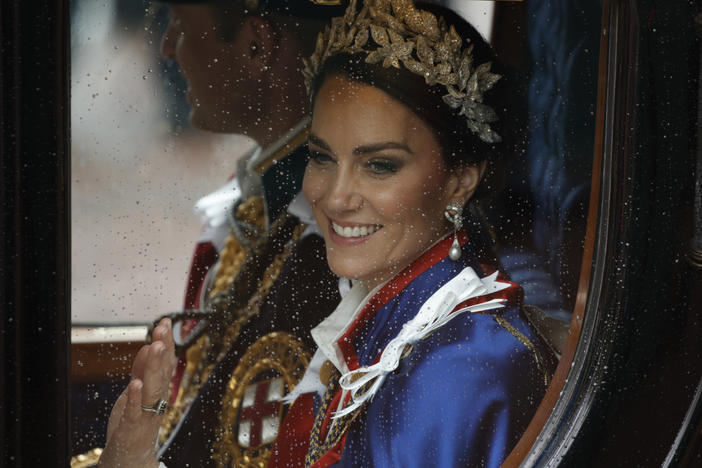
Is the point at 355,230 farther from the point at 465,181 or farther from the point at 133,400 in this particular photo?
the point at 133,400

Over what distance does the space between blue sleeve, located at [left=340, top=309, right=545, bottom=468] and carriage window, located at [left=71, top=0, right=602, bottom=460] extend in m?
0.06

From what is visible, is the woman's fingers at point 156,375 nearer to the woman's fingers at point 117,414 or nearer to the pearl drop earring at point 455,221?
the woman's fingers at point 117,414

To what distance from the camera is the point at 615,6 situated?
21.4 inches

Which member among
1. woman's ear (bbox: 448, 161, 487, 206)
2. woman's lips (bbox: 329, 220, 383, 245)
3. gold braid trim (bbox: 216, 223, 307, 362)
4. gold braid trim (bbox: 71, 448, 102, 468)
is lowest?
gold braid trim (bbox: 71, 448, 102, 468)

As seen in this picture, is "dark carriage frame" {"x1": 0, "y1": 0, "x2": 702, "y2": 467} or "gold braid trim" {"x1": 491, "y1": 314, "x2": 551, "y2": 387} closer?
"dark carriage frame" {"x1": 0, "y1": 0, "x2": 702, "y2": 467}

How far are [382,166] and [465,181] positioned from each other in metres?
0.07

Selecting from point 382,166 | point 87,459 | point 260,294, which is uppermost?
point 382,166

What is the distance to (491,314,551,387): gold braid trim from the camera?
57cm

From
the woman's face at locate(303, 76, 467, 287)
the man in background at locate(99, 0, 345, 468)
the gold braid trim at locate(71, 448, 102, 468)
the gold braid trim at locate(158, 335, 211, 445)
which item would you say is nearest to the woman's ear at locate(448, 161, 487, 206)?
the woman's face at locate(303, 76, 467, 287)

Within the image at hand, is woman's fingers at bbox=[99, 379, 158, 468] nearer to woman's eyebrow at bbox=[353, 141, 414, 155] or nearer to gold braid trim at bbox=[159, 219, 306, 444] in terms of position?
gold braid trim at bbox=[159, 219, 306, 444]

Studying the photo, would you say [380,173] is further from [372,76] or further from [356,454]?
[356,454]

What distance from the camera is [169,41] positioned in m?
0.50

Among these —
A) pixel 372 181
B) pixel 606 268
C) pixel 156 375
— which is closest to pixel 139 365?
pixel 156 375

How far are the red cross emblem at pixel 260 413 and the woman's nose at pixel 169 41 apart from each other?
255 mm
